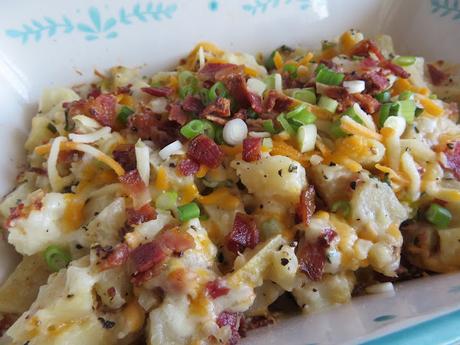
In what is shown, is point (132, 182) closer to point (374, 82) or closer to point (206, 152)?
point (206, 152)

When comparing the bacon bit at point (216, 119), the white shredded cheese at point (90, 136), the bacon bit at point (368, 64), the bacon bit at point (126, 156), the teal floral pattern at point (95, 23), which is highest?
the teal floral pattern at point (95, 23)

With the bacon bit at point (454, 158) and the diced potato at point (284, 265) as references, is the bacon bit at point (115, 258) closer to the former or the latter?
the diced potato at point (284, 265)

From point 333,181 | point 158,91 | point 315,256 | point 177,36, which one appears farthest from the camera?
point 177,36

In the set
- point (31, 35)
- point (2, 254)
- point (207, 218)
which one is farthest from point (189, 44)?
point (2, 254)

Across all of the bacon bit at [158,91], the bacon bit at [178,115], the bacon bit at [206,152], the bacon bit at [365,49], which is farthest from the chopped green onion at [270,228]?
the bacon bit at [365,49]

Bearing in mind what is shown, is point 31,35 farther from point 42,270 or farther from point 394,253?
point 394,253

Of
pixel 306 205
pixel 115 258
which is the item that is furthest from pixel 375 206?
pixel 115 258

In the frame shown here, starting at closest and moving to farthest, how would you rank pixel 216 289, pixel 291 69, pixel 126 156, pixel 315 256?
pixel 216 289 → pixel 315 256 → pixel 126 156 → pixel 291 69
